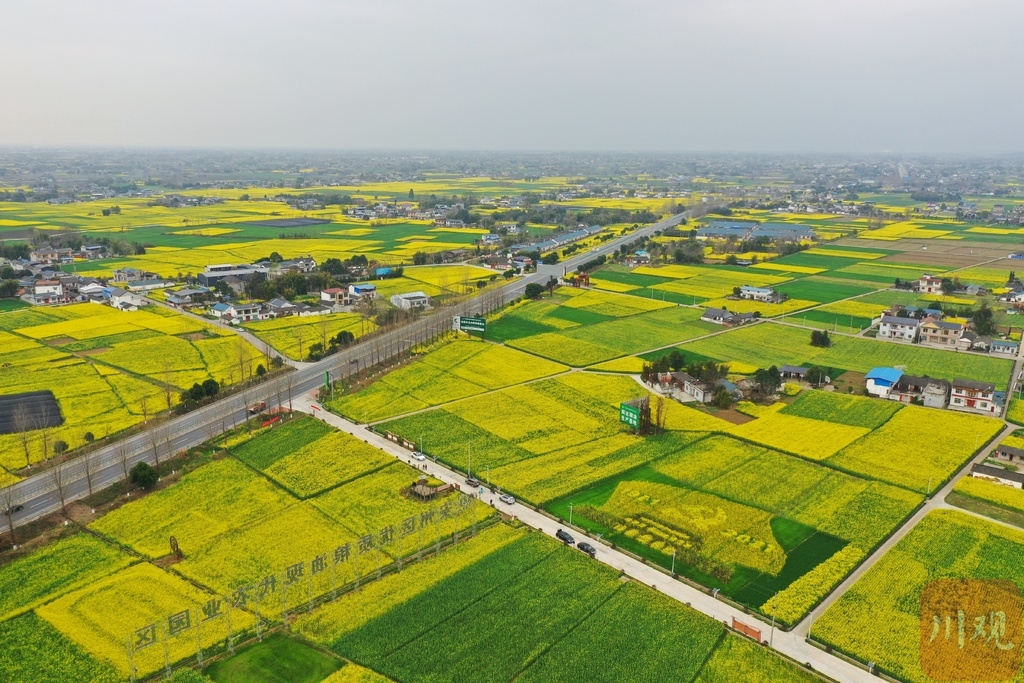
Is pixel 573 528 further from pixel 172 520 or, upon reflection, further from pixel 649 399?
pixel 172 520

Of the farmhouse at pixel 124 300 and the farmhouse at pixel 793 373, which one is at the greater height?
the farmhouse at pixel 124 300

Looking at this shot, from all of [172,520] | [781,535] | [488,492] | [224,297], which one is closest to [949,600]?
[781,535]

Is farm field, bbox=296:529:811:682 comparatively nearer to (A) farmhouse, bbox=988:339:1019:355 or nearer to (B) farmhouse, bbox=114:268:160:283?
(A) farmhouse, bbox=988:339:1019:355

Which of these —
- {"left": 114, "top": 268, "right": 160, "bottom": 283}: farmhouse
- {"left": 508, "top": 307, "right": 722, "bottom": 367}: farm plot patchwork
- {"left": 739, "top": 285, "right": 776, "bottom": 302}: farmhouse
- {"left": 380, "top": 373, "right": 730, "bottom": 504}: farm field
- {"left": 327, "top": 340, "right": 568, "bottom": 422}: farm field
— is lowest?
{"left": 380, "top": 373, "right": 730, "bottom": 504}: farm field

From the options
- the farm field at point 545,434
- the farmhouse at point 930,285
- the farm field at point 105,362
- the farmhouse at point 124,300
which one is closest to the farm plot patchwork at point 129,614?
the farm field at point 105,362

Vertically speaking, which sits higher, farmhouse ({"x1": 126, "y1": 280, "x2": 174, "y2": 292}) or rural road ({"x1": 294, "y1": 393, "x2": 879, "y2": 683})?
farmhouse ({"x1": 126, "y1": 280, "x2": 174, "y2": 292})

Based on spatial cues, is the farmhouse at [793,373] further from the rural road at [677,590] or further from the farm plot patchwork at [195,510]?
the farm plot patchwork at [195,510]

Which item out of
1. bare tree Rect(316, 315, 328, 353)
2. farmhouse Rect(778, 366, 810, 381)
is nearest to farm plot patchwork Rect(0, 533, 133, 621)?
bare tree Rect(316, 315, 328, 353)
